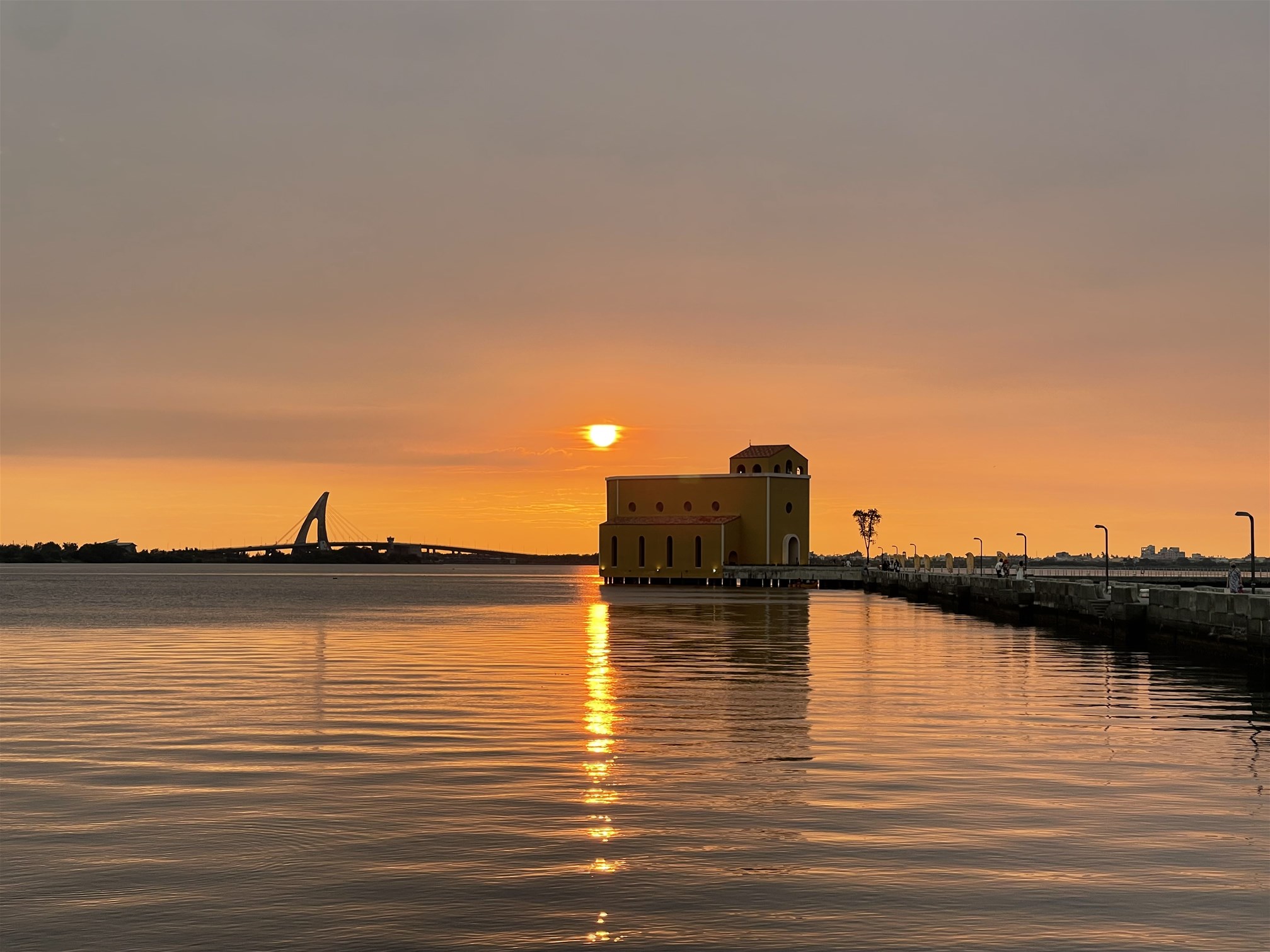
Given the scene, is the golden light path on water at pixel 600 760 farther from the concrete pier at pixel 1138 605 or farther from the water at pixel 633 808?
the concrete pier at pixel 1138 605

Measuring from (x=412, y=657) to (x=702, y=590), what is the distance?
82.3 m

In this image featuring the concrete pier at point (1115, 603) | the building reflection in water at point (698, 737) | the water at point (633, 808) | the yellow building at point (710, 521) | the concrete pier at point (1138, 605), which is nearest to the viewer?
the water at point (633, 808)

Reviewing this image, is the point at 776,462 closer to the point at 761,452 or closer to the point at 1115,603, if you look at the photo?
the point at 761,452

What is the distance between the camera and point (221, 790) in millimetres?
16734

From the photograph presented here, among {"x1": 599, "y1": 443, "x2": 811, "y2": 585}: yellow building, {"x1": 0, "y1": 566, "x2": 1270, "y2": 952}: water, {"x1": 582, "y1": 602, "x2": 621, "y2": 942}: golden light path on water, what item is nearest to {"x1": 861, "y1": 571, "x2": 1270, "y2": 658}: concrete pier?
{"x1": 0, "y1": 566, "x2": 1270, "y2": 952}: water

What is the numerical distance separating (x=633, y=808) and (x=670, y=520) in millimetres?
123614

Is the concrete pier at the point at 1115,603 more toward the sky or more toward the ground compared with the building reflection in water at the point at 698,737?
more toward the sky

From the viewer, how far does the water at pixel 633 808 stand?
10781 mm

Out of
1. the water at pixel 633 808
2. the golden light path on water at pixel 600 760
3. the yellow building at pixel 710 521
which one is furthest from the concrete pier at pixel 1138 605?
the yellow building at pixel 710 521

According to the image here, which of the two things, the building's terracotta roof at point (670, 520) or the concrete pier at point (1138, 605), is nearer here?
the concrete pier at point (1138, 605)

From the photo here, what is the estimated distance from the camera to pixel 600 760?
63.3ft

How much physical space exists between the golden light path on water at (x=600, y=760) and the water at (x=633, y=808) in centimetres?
6

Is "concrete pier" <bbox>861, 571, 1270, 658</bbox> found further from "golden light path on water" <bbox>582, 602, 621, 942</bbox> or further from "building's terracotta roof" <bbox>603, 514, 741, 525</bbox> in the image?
"building's terracotta roof" <bbox>603, 514, 741, 525</bbox>

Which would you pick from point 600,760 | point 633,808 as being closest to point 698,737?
point 600,760
